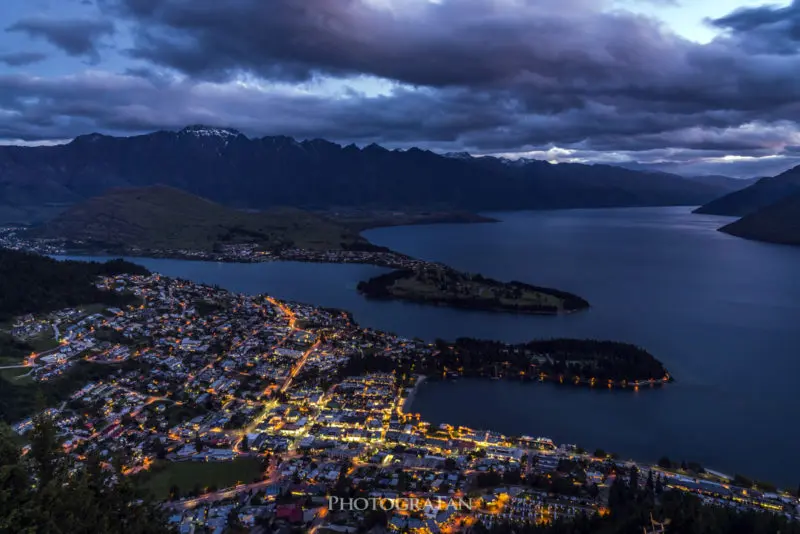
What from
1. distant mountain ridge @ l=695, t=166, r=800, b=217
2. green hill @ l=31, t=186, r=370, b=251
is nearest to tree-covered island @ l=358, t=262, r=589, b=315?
green hill @ l=31, t=186, r=370, b=251

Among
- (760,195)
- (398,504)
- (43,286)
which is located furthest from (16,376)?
(760,195)

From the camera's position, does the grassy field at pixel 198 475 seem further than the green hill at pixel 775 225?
No

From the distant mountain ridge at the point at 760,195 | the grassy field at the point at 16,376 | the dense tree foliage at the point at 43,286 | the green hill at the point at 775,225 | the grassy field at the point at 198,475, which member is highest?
the distant mountain ridge at the point at 760,195

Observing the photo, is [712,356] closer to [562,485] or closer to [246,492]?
[562,485]

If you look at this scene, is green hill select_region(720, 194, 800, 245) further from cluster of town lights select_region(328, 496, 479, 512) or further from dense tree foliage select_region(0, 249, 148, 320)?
dense tree foliage select_region(0, 249, 148, 320)

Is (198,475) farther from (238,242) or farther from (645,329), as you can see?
(238,242)

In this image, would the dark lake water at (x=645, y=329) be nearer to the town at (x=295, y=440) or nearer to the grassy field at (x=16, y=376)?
the town at (x=295, y=440)

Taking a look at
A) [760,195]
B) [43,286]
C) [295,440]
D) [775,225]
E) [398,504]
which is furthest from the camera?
[760,195]

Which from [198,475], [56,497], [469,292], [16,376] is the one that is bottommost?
[198,475]

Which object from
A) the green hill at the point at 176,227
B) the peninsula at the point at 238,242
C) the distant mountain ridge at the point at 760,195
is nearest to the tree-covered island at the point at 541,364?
the peninsula at the point at 238,242
